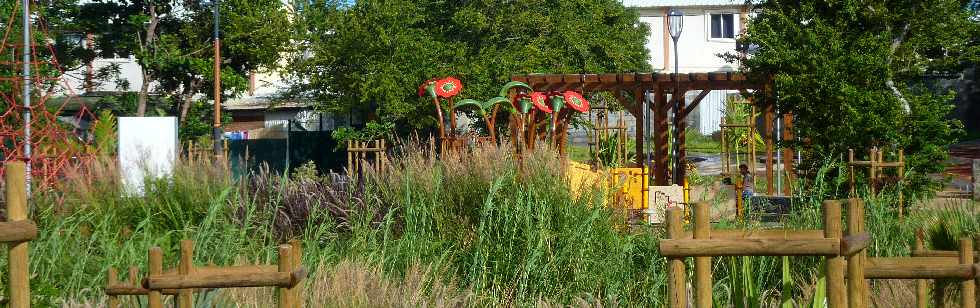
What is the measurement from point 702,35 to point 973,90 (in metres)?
9.72

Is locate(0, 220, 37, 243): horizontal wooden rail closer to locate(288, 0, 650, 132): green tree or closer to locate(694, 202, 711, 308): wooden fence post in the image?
locate(694, 202, 711, 308): wooden fence post

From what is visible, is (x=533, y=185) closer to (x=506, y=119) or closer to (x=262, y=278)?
(x=262, y=278)

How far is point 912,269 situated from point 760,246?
0.88 m

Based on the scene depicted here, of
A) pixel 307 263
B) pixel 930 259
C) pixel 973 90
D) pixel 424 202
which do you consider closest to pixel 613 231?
pixel 424 202

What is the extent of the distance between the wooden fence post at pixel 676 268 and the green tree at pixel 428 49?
23362 millimetres

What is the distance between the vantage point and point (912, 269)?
15.2 feet

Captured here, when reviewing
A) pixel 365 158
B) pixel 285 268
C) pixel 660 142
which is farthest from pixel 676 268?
pixel 365 158

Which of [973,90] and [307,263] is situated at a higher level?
[973,90]

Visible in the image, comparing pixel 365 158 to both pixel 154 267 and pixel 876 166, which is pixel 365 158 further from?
pixel 154 267

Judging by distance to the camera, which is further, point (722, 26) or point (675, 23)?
point (722, 26)

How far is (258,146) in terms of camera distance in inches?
1234

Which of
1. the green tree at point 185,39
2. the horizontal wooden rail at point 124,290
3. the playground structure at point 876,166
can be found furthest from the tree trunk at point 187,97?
the horizontal wooden rail at point 124,290

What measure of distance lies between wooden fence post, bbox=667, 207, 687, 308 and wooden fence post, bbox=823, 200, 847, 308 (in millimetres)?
483

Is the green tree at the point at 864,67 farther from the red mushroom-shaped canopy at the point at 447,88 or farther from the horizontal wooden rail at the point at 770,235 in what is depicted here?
the horizontal wooden rail at the point at 770,235
